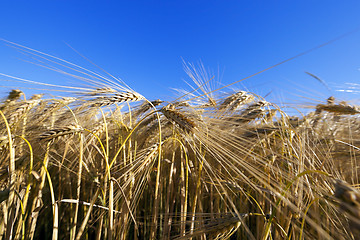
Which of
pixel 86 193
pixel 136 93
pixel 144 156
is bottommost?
pixel 86 193

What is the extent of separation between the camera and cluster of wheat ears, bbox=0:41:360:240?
3.55ft

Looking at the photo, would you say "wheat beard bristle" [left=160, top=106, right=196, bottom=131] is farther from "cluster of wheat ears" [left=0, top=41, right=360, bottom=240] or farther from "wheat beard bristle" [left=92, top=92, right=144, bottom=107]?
"wheat beard bristle" [left=92, top=92, right=144, bottom=107]

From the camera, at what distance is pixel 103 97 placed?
140 cm

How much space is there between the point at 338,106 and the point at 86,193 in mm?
2049

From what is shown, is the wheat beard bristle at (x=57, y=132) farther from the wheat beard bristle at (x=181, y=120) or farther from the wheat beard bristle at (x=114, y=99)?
the wheat beard bristle at (x=181, y=120)

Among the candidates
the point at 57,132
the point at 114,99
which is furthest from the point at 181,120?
the point at 57,132

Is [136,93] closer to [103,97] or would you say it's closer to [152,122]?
[103,97]

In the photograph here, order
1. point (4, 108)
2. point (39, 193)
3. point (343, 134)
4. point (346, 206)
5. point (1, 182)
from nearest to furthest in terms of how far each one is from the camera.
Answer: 1. point (346, 206)
2. point (39, 193)
3. point (1, 182)
4. point (4, 108)
5. point (343, 134)

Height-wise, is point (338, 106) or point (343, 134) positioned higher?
point (338, 106)

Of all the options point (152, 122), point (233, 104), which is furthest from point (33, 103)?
point (233, 104)

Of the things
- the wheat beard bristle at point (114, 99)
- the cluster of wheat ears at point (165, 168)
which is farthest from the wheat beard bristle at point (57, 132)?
the wheat beard bristle at point (114, 99)

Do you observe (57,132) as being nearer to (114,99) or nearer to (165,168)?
(114,99)

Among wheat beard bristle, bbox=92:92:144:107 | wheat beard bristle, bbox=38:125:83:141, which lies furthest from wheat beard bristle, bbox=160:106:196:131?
wheat beard bristle, bbox=38:125:83:141

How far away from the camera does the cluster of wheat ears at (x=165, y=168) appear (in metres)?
1.08
